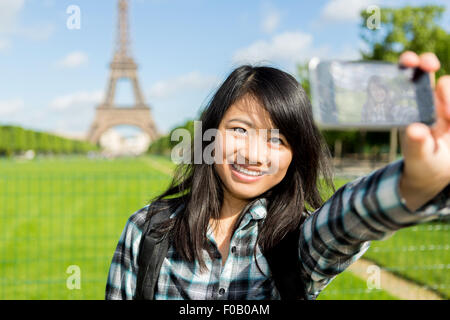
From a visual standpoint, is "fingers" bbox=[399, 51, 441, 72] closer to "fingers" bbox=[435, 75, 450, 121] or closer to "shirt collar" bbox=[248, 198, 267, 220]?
"fingers" bbox=[435, 75, 450, 121]

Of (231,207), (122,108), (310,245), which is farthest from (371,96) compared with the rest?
(122,108)

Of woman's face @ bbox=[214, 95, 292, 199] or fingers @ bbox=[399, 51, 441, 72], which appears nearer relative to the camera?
fingers @ bbox=[399, 51, 441, 72]

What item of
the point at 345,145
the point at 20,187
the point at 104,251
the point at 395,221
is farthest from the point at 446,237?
the point at 345,145

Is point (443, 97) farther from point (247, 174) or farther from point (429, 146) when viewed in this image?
point (247, 174)

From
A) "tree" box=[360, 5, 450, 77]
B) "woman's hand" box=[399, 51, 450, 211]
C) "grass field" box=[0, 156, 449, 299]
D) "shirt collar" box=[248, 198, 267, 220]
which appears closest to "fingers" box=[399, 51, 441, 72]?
"woman's hand" box=[399, 51, 450, 211]

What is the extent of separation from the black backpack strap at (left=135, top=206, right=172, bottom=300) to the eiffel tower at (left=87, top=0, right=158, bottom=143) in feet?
203

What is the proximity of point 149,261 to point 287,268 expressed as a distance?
1.53ft

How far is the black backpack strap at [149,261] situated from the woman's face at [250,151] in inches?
12.2

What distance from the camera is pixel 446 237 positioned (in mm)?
7148

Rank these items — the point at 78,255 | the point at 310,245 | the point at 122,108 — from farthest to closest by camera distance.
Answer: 1. the point at 122,108
2. the point at 78,255
3. the point at 310,245

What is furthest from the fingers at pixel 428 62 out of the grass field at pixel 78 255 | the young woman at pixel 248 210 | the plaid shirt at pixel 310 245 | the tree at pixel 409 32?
the tree at pixel 409 32

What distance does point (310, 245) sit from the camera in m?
1.29

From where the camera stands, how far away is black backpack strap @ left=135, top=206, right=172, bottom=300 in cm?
149

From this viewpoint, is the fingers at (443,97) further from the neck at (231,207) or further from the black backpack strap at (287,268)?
the neck at (231,207)
